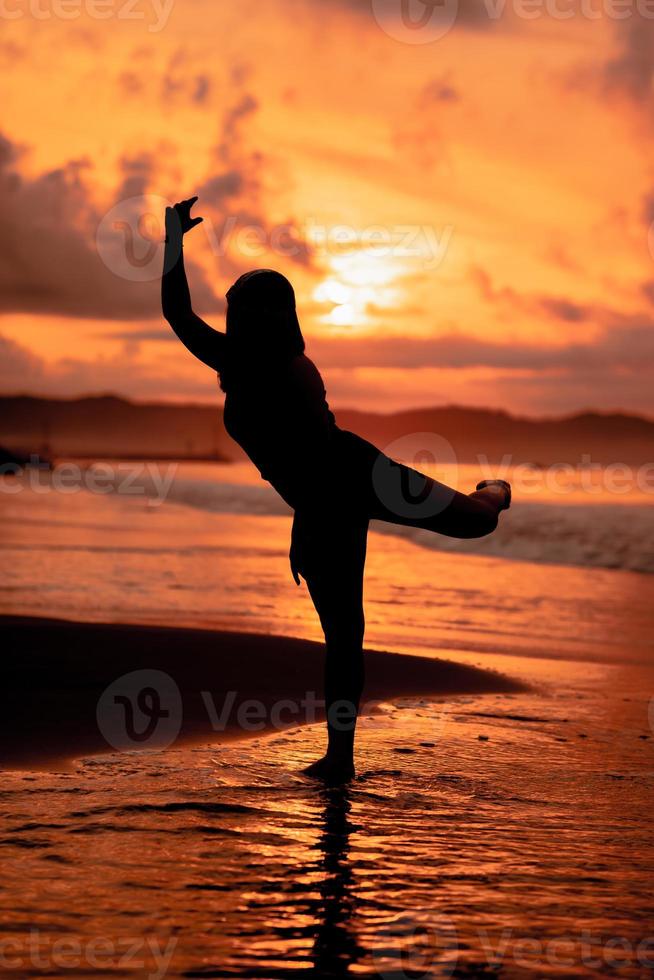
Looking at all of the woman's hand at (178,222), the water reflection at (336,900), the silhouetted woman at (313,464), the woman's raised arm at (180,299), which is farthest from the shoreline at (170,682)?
the woman's hand at (178,222)

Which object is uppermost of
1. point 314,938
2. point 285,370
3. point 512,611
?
point 285,370

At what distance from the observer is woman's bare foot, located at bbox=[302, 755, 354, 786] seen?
15.3ft

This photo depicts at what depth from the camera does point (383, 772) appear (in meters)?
4.86

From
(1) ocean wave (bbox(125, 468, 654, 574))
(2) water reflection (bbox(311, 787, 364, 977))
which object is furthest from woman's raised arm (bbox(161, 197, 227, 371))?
(1) ocean wave (bbox(125, 468, 654, 574))

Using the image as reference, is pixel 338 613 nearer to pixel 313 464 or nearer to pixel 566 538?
pixel 313 464

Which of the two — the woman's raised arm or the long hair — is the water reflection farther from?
the woman's raised arm

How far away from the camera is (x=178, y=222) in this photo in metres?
4.68

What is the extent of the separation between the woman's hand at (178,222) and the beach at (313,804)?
7.20 ft

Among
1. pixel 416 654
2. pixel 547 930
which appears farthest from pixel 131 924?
pixel 416 654

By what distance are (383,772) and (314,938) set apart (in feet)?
6.09

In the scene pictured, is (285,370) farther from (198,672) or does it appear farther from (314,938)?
(198,672)

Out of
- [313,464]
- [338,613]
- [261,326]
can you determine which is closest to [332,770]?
[338,613]

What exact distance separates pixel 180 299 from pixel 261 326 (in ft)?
1.21

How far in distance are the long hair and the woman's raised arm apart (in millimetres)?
71
